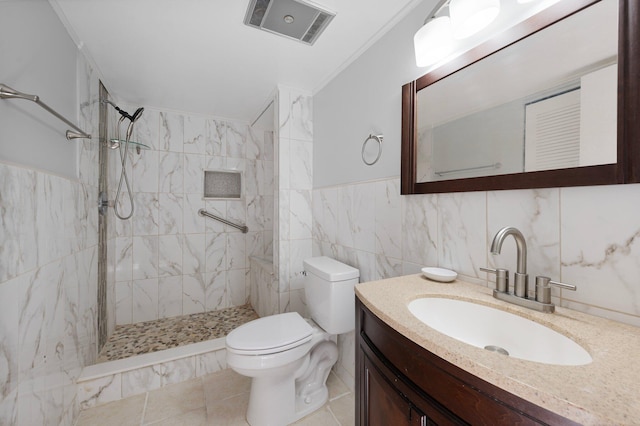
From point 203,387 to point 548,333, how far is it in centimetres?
198

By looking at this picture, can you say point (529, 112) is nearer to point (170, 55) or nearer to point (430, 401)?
point (430, 401)

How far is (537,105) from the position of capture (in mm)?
816

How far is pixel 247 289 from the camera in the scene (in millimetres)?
2963

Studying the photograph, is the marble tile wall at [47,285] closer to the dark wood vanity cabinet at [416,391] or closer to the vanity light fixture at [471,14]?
the dark wood vanity cabinet at [416,391]

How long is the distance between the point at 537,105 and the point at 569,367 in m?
0.76

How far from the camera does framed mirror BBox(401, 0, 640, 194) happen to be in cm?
66

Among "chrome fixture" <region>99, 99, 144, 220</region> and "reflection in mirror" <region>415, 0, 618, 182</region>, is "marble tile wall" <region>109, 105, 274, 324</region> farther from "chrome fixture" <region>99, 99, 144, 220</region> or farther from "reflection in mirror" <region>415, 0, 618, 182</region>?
"reflection in mirror" <region>415, 0, 618, 182</region>

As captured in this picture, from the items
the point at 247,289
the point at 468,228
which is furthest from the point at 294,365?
the point at 247,289

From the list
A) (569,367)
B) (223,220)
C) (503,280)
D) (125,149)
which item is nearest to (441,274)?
(503,280)

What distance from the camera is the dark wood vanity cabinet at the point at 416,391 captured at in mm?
435

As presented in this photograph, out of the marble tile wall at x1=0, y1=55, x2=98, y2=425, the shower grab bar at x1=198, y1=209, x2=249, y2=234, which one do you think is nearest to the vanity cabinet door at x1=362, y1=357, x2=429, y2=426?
the marble tile wall at x1=0, y1=55, x2=98, y2=425

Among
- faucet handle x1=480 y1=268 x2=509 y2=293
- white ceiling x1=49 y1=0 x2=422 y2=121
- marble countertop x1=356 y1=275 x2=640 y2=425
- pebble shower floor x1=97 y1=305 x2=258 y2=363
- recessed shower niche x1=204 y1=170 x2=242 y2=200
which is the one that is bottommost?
pebble shower floor x1=97 y1=305 x2=258 y2=363

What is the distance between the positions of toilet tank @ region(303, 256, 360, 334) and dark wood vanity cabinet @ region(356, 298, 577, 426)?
1.89 ft

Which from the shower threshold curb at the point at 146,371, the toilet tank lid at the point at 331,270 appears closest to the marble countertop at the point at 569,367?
the toilet tank lid at the point at 331,270
